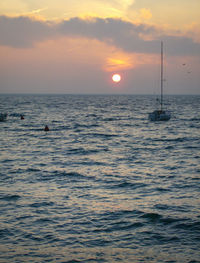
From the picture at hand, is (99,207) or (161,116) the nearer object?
(99,207)

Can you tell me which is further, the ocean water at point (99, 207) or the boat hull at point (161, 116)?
the boat hull at point (161, 116)

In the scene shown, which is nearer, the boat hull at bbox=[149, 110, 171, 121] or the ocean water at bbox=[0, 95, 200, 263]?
the ocean water at bbox=[0, 95, 200, 263]

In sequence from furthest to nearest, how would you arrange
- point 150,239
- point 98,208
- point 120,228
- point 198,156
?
point 198,156
point 98,208
point 120,228
point 150,239

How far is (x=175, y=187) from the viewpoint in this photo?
2108 centimetres

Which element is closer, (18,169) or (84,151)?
(18,169)

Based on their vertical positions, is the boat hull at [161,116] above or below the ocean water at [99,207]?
above

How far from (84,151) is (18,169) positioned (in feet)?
35.9

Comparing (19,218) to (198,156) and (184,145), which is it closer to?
(198,156)

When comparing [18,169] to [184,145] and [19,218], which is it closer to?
[19,218]

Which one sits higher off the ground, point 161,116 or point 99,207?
point 161,116

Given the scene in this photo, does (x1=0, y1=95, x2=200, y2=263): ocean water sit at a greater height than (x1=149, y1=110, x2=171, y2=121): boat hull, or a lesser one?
lesser

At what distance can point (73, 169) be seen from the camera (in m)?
26.3

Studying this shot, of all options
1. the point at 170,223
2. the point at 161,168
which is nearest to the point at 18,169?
the point at 161,168

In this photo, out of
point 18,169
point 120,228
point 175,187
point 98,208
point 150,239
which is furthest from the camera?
point 18,169
